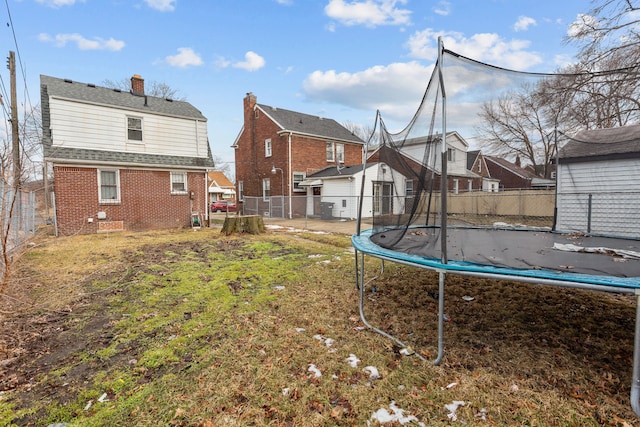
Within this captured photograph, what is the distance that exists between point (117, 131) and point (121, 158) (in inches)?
46.6

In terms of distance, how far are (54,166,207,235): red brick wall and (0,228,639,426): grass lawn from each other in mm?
6923

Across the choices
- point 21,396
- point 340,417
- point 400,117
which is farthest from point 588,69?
point 21,396

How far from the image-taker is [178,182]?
13.0 m

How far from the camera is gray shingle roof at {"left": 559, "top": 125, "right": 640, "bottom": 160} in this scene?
20.5 ft

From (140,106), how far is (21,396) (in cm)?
1269

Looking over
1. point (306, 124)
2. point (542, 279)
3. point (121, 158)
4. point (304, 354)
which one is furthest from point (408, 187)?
point (306, 124)

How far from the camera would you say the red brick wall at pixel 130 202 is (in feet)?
34.4

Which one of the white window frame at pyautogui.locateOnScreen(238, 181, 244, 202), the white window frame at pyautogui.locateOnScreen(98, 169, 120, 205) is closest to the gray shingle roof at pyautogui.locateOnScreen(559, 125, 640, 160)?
the white window frame at pyautogui.locateOnScreen(98, 169, 120, 205)

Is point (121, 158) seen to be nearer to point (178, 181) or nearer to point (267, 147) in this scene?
point (178, 181)

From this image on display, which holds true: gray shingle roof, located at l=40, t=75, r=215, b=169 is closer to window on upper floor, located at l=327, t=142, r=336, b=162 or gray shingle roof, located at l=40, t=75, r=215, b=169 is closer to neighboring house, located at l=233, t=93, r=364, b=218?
neighboring house, located at l=233, t=93, r=364, b=218

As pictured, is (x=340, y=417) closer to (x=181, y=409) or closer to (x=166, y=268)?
(x=181, y=409)

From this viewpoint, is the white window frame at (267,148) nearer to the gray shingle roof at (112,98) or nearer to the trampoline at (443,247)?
the gray shingle roof at (112,98)

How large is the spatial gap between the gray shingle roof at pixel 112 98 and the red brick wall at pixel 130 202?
102 inches

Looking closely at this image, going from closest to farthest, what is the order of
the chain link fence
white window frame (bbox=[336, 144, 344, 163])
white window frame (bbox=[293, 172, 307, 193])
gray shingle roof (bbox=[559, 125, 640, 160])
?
the chain link fence → gray shingle roof (bbox=[559, 125, 640, 160]) → white window frame (bbox=[293, 172, 307, 193]) → white window frame (bbox=[336, 144, 344, 163])
